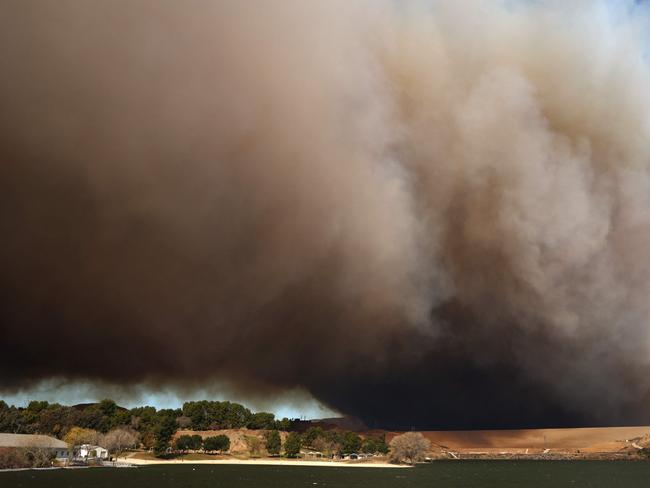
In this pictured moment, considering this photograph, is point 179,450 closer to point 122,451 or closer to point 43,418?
point 122,451

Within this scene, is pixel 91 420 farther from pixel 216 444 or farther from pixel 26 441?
pixel 26 441

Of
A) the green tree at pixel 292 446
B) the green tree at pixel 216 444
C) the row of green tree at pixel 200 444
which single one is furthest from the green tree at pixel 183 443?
the green tree at pixel 292 446

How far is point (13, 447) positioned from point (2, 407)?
248 feet

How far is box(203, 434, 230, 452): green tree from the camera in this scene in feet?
588

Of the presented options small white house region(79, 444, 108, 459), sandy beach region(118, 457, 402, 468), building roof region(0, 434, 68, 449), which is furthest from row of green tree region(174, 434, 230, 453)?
building roof region(0, 434, 68, 449)

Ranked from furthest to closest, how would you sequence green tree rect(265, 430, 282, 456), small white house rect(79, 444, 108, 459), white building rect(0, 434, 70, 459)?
green tree rect(265, 430, 282, 456)
small white house rect(79, 444, 108, 459)
white building rect(0, 434, 70, 459)

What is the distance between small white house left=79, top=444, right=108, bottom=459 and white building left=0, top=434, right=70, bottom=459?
6582 mm

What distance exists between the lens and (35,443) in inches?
4820

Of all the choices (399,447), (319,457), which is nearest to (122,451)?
(319,457)

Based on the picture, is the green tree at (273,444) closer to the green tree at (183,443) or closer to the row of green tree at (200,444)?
the row of green tree at (200,444)

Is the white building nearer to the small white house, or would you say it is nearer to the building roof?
the building roof

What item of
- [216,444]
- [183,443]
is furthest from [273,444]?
[183,443]

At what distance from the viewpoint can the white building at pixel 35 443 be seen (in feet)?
389

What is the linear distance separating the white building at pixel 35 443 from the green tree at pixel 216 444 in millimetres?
50966
